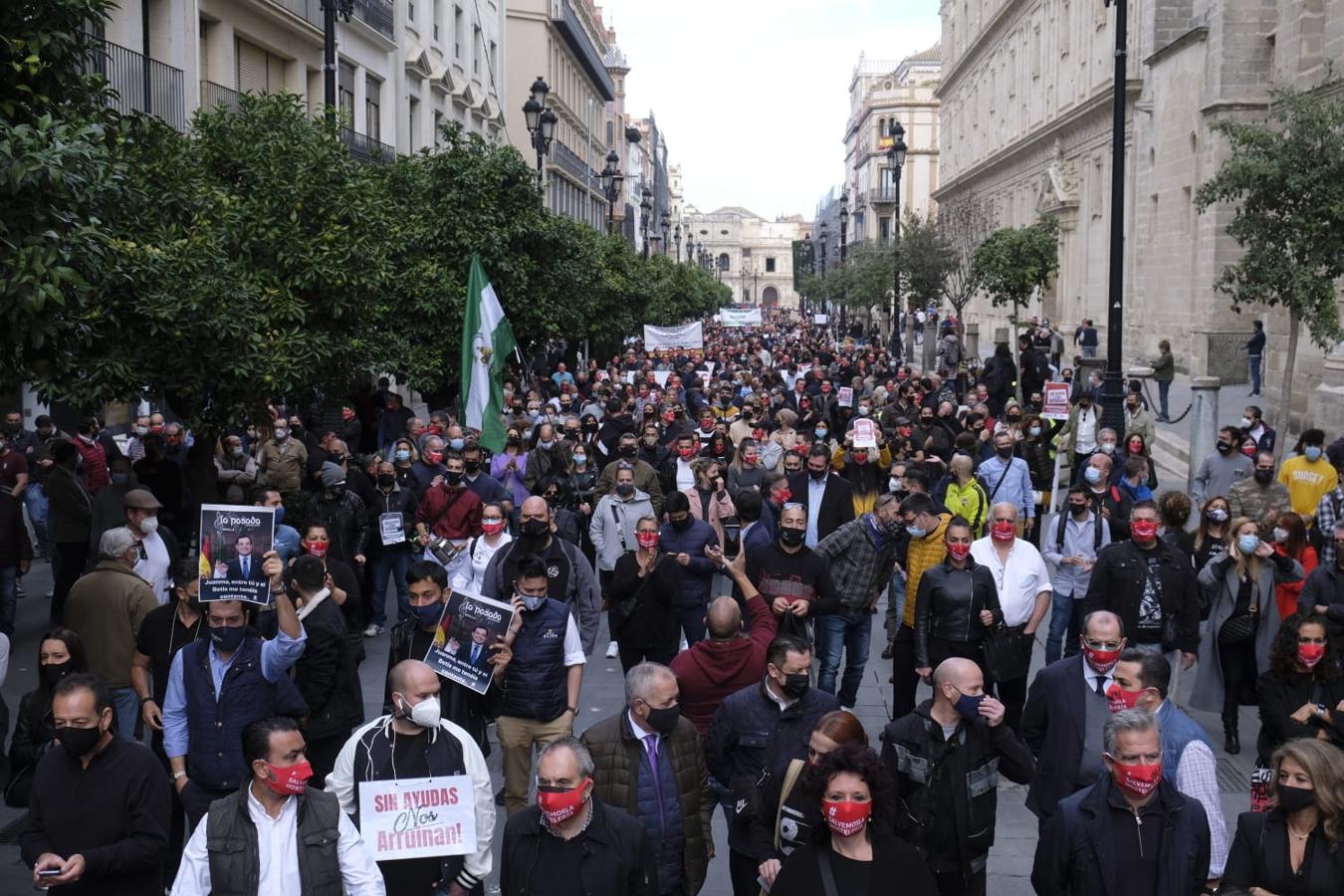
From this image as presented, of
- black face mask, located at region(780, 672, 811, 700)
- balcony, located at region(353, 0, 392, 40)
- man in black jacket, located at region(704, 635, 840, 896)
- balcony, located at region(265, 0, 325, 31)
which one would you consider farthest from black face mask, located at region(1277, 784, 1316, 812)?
balcony, located at region(353, 0, 392, 40)

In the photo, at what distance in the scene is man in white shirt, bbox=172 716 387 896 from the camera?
4.97m

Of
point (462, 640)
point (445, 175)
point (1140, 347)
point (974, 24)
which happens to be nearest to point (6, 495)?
point (462, 640)

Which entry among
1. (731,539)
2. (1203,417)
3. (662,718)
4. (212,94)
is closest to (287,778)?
(662,718)

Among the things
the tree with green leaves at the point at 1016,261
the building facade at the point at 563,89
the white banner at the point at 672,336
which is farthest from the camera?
the building facade at the point at 563,89

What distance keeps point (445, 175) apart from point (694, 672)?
1700cm

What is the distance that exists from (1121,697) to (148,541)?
20.8 feet

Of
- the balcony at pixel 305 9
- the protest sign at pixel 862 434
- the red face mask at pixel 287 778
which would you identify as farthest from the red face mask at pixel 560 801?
the balcony at pixel 305 9

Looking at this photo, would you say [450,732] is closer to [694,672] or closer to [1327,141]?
[694,672]

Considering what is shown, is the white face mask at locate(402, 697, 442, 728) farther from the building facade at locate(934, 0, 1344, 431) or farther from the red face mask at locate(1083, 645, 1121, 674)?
the building facade at locate(934, 0, 1344, 431)

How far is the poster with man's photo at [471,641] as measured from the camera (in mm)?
7070

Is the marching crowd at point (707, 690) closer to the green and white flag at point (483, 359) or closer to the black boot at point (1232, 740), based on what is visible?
the black boot at point (1232, 740)

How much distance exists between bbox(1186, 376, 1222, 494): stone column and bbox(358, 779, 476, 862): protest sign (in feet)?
48.8

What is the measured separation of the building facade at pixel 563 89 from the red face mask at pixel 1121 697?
42879mm

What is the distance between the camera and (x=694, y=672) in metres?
6.96
